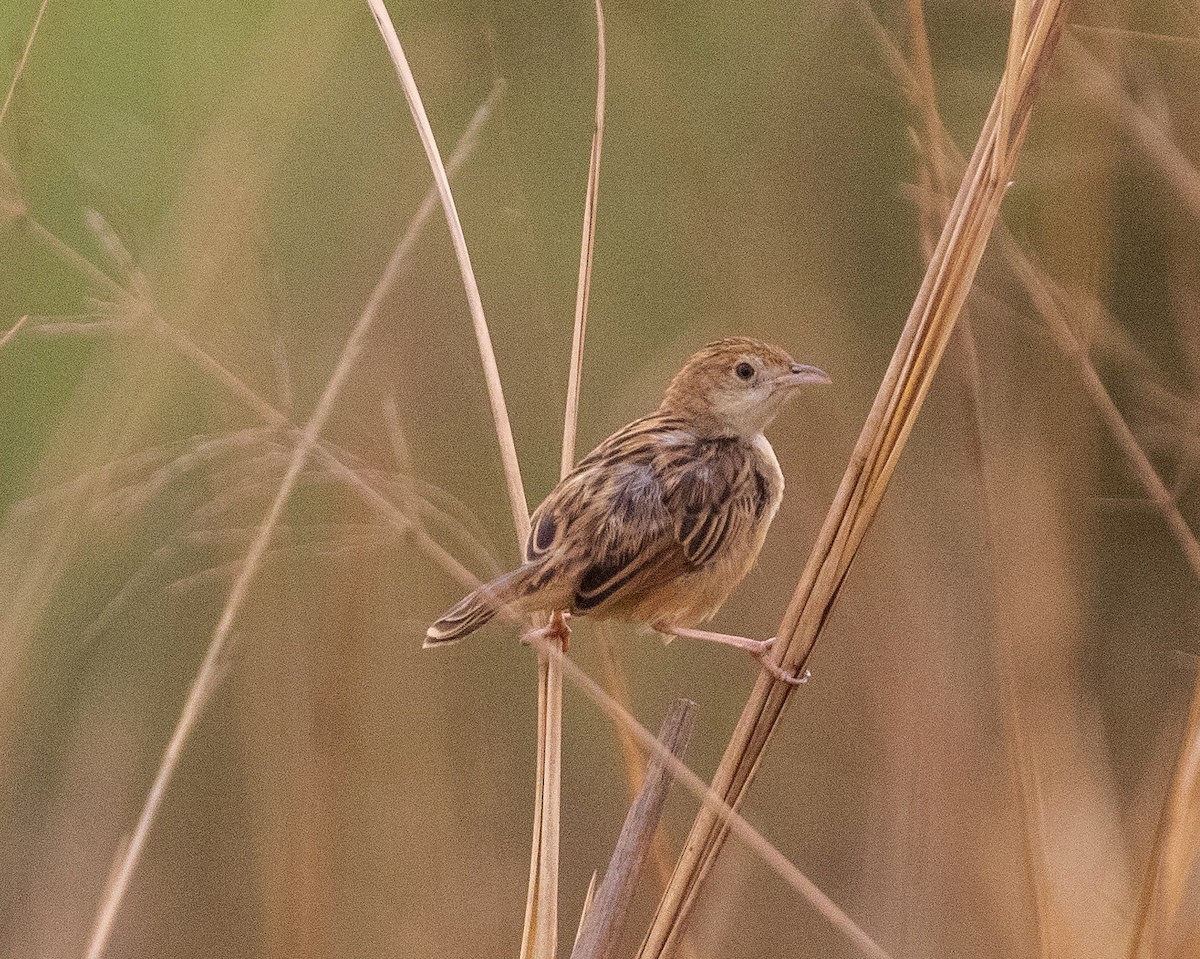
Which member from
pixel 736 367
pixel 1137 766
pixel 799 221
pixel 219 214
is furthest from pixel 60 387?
pixel 1137 766

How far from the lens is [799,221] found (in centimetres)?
343

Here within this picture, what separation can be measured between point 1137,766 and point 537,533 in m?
1.95

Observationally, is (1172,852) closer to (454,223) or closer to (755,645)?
(755,645)

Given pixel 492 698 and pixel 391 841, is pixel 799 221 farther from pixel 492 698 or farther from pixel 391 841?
pixel 391 841

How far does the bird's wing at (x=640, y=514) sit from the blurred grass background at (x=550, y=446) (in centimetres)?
28

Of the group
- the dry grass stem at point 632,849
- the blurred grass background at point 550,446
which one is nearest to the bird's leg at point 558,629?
the blurred grass background at point 550,446

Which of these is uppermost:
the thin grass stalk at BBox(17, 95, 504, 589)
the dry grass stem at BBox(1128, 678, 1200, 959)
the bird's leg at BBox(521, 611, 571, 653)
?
the thin grass stalk at BBox(17, 95, 504, 589)

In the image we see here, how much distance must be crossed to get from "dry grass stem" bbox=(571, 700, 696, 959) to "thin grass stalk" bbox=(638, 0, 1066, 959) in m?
0.06

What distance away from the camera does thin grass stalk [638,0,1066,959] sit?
5.71 ft

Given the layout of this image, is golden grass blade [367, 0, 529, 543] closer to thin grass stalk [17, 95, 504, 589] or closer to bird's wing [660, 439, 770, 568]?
thin grass stalk [17, 95, 504, 589]

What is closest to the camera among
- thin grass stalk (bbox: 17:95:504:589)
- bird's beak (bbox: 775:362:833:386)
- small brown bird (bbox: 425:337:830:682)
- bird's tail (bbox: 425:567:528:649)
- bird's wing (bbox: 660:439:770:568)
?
thin grass stalk (bbox: 17:95:504:589)

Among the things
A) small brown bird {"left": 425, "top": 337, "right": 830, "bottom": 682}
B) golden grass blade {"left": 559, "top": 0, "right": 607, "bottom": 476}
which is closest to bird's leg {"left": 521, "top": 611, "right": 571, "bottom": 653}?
small brown bird {"left": 425, "top": 337, "right": 830, "bottom": 682}

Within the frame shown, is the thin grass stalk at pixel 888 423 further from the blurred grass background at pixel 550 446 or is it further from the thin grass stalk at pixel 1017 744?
→ the blurred grass background at pixel 550 446

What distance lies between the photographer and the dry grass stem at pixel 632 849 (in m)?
1.84
